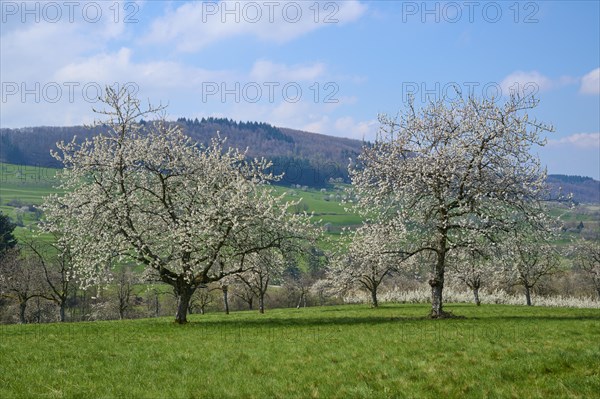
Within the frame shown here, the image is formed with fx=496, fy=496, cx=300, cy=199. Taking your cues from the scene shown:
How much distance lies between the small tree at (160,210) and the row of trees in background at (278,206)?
0.27ft

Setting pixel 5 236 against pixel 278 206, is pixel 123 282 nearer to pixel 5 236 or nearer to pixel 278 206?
pixel 5 236

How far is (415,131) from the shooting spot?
32.5 meters

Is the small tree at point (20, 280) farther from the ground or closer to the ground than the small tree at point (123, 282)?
farther from the ground

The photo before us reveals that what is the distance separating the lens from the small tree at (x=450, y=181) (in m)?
29.8

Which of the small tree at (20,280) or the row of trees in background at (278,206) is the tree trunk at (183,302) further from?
the small tree at (20,280)

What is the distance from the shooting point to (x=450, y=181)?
3023 cm

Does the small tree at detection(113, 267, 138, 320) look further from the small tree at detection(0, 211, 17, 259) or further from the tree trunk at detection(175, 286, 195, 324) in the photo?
the tree trunk at detection(175, 286, 195, 324)

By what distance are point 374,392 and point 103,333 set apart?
17.1 meters

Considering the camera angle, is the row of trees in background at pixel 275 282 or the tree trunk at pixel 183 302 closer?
the tree trunk at pixel 183 302

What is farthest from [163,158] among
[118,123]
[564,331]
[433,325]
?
[564,331]

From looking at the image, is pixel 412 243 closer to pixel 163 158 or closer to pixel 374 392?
pixel 163 158

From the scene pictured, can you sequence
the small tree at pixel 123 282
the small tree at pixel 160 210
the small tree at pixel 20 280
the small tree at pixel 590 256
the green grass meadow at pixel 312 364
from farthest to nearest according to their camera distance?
1. the small tree at pixel 123 282
2. the small tree at pixel 590 256
3. the small tree at pixel 20 280
4. the small tree at pixel 160 210
5. the green grass meadow at pixel 312 364

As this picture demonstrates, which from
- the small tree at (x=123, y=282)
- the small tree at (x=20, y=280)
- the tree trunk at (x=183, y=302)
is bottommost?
the small tree at (x=123, y=282)

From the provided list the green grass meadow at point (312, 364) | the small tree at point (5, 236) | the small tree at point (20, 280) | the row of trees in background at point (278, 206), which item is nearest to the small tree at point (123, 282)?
the small tree at point (20, 280)
